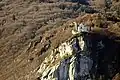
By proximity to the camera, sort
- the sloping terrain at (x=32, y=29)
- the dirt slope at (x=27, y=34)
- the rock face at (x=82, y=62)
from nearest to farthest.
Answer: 1. the rock face at (x=82, y=62)
2. the sloping terrain at (x=32, y=29)
3. the dirt slope at (x=27, y=34)

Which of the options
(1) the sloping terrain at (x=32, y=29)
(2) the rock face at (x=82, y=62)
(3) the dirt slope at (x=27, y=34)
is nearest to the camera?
(2) the rock face at (x=82, y=62)

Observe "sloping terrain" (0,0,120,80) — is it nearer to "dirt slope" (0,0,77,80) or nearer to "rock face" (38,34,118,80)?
"dirt slope" (0,0,77,80)

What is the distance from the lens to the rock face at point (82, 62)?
99.5 feet

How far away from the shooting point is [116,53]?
104 feet

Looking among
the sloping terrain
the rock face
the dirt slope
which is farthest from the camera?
the dirt slope

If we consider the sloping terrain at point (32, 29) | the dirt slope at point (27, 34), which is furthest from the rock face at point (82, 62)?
the dirt slope at point (27, 34)

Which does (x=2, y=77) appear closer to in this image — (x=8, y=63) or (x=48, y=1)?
(x=8, y=63)

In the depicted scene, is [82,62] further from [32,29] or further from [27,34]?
[32,29]

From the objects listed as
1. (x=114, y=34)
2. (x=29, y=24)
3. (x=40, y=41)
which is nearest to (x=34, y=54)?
(x=40, y=41)

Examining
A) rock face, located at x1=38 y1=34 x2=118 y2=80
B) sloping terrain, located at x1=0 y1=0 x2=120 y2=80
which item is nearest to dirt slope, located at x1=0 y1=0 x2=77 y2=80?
sloping terrain, located at x1=0 y1=0 x2=120 y2=80

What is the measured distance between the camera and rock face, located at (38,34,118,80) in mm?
30328

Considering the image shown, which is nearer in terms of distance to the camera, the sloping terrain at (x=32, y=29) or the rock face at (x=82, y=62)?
the rock face at (x=82, y=62)

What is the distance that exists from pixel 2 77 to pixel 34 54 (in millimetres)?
3930

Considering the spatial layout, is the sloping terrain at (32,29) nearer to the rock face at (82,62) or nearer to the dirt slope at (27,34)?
the dirt slope at (27,34)
